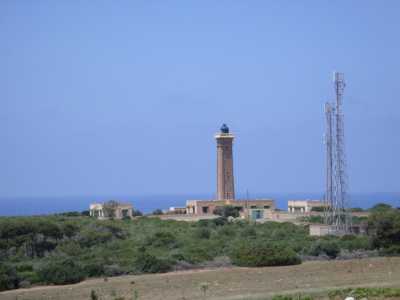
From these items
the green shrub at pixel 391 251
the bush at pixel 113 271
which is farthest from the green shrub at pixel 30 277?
the green shrub at pixel 391 251

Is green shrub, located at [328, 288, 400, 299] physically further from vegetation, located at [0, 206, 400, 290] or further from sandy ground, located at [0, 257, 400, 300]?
vegetation, located at [0, 206, 400, 290]

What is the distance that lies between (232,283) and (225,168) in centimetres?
6204

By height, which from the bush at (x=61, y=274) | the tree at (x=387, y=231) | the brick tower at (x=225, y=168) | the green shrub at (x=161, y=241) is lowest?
the bush at (x=61, y=274)

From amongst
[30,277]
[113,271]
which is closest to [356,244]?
[113,271]

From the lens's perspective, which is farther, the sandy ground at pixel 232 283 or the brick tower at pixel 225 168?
the brick tower at pixel 225 168

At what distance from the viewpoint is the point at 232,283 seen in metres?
24.1

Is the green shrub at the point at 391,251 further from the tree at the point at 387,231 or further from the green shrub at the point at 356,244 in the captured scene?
the green shrub at the point at 356,244

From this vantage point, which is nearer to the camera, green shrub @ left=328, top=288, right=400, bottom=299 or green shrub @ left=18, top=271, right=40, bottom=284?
green shrub @ left=328, top=288, right=400, bottom=299

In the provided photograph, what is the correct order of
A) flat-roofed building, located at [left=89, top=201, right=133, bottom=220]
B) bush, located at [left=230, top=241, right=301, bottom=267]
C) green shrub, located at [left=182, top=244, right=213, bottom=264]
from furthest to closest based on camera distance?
flat-roofed building, located at [left=89, top=201, right=133, bottom=220]
green shrub, located at [left=182, top=244, right=213, bottom=264]
bush, located at [left=230, top=241, right=301, bottom=267]

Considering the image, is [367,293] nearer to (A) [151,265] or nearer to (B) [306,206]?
(A) [151,265]

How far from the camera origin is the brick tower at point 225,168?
282 feet

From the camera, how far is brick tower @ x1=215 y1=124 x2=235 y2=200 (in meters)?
86.0

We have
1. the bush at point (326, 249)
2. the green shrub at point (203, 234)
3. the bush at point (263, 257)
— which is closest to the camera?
the bush at point (263, 257)

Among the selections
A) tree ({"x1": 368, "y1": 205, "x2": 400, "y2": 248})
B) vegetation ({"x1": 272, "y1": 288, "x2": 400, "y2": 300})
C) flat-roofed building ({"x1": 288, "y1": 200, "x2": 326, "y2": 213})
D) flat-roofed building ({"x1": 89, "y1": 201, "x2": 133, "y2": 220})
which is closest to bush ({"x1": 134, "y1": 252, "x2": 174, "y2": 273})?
vegetation ({"x1": 272, "y1": 288, "x2": 400, "y2": 300})
